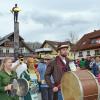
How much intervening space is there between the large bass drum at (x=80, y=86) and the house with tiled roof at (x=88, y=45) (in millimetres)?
60152

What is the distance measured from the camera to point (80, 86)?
7680mm

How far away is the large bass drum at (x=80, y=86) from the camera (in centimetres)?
767

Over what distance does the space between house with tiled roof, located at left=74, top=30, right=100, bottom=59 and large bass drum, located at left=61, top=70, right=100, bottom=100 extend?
60152mm

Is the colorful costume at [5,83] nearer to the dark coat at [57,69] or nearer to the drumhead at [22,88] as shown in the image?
the drumhead at [22,88]

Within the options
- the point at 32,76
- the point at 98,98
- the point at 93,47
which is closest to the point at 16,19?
the point at 32,76

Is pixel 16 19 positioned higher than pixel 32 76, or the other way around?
pixel 16 19

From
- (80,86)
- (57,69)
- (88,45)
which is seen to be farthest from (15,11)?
(88,45)

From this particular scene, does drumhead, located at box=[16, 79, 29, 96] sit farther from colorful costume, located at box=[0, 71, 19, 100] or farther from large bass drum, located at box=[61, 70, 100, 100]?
large bass drum, located at box=[61, 70, 100, 100]

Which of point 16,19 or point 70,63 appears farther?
point 16,19

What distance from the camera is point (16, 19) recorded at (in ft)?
64.3

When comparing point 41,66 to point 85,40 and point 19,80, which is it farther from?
point 85,40

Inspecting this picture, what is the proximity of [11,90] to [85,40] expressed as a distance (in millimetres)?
69209

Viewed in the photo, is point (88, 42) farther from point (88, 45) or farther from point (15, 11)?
point (15, 11)

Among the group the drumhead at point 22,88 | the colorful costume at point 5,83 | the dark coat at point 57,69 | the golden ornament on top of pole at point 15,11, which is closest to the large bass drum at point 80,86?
the dark coat at point 57,69
